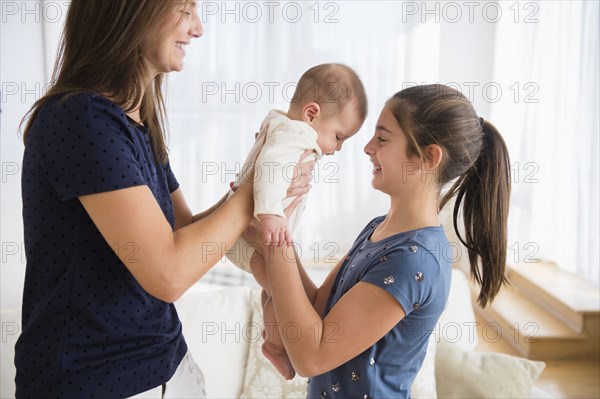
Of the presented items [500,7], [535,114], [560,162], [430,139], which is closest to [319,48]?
[500,7]

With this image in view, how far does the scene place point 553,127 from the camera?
148 inches

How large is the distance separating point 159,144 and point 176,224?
22 centimetres

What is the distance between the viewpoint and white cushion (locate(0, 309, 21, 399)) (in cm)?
200

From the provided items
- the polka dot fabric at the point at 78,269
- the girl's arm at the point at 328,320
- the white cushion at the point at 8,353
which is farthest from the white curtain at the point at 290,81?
the polka dot fabric at the point at 78,269

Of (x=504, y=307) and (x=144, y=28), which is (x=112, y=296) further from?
(x=504, y=307)

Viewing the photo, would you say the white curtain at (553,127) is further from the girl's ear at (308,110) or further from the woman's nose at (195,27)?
the woman's nose at (195,27)

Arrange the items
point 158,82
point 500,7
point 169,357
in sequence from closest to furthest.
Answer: point 169,357
point 158,82
point 500,7

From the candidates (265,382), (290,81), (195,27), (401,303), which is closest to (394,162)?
(401,303)

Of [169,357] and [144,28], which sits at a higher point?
[144,28]

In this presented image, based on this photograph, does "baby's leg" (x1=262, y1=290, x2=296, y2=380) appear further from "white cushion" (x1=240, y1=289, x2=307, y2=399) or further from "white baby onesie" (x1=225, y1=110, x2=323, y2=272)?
"white cushion" (x1=240, y1=289, x2=307, y2=399)

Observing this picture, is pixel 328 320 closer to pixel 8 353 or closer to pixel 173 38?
pixel 173 38

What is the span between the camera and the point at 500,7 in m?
4.36

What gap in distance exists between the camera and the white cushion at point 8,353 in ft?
6.57

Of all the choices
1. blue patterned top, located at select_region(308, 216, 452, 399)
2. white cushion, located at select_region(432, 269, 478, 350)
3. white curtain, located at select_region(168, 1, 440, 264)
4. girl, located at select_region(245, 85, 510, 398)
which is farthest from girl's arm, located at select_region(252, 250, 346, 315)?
white curtain, located at select_region(168, 1, 440, 264)
